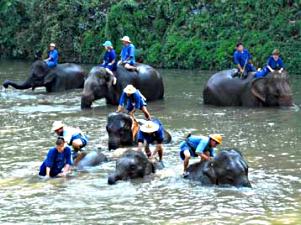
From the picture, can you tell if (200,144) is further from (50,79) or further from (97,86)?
(50,79)

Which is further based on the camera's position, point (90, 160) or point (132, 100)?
point (132, 100)

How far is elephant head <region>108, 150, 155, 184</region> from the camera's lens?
39.5ft

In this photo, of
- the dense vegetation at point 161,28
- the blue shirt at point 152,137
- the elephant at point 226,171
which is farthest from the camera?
the dense vegetation at point 161,28

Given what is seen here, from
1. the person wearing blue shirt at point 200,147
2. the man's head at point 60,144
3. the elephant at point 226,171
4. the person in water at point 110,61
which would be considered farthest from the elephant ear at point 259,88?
the man's head at point 60,144

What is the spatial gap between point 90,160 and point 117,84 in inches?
310

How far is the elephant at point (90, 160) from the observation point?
13070mm

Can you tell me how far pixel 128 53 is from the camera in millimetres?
21078

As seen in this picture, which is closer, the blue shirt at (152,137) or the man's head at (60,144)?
the man's head at (60,144)

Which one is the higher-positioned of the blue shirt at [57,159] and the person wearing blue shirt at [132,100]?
the person wearing blue shirt at [132,100]

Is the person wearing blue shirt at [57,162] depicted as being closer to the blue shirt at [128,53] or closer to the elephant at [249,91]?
the elephant at [249,91]

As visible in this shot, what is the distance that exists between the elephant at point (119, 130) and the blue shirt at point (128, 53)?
6440mm

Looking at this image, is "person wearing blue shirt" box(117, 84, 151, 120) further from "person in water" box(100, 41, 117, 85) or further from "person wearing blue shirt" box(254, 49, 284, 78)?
"person wearing blue shirt" box(254, 49, 284, 78)

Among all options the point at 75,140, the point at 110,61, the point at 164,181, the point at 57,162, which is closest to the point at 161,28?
the point at 110,61

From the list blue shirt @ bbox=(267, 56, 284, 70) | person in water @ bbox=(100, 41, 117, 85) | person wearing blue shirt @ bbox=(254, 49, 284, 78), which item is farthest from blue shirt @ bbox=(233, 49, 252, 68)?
person in water @ bbox=(100, 41, 117, 85)
